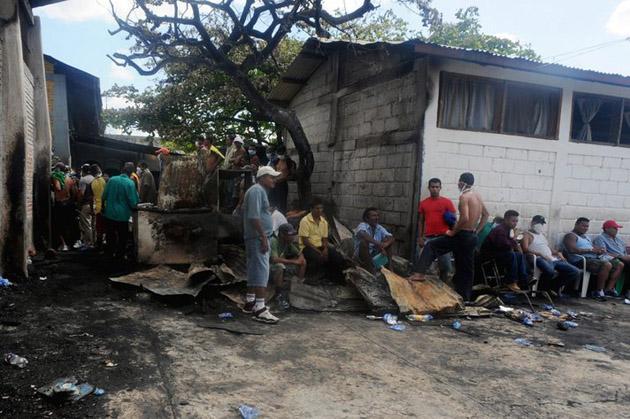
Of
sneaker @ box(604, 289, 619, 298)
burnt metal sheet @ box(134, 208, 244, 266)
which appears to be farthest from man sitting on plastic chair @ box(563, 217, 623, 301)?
burnt metal sheet @ box(134, 208, 244, 266)

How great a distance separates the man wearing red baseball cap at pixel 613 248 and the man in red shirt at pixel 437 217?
3.34 meters

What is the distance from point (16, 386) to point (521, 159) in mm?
8117

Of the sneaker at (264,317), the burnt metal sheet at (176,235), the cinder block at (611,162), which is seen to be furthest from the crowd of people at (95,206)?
the cinder block at (611,162)

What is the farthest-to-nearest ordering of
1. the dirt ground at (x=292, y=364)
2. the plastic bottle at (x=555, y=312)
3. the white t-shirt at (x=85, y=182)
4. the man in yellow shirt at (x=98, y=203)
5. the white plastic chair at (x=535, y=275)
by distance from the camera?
the white t-shirt at (x=85, y=182), the man in yellow shirt at (x=98, y=203), the white plastic chair at (x=535, y=275), the plastic bottle at (x=555, y=312), the dirt ground at (x=292, y=364)

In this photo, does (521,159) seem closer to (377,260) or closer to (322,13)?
(377,260)

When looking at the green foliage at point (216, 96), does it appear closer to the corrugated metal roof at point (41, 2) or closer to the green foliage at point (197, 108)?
the green foliage at point (197, 108)

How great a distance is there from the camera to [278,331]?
202 inches

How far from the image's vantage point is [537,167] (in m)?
8.62

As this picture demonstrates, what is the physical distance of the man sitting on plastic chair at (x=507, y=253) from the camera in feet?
24.0

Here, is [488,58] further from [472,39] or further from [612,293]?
[472,39]

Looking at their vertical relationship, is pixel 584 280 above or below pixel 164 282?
above

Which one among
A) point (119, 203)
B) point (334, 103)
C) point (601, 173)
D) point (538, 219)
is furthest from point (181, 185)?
point (601, 173)

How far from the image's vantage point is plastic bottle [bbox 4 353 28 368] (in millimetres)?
3664

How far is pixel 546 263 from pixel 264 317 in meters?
4.99
